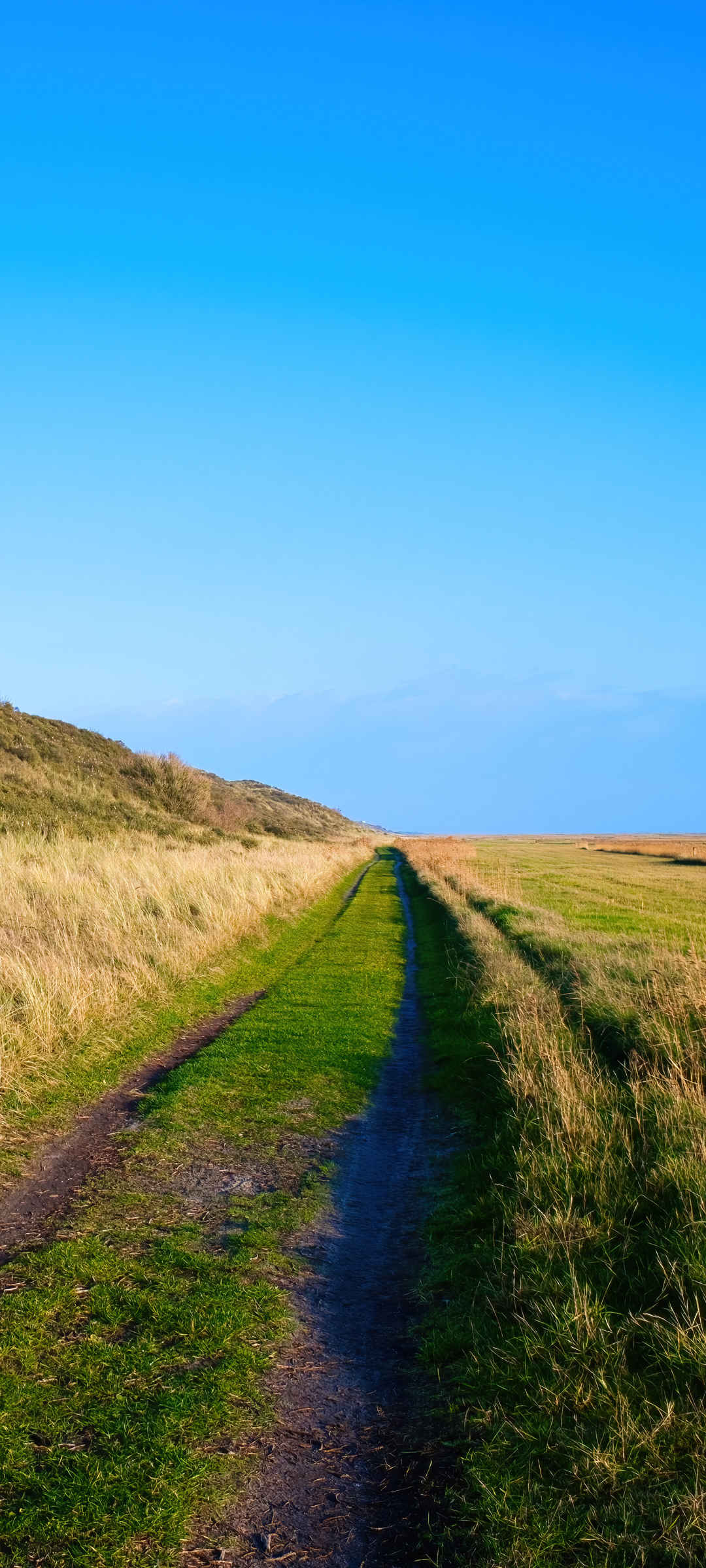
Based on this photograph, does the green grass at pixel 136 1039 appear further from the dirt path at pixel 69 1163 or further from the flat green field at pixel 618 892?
the flat green field at pixel 618 892

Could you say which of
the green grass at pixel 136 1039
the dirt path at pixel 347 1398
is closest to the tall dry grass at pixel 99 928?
the green grass at pixel 136 1039

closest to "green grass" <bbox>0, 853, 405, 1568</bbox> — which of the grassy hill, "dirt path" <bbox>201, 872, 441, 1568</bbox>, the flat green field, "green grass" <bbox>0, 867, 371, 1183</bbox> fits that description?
"dirt path" <bbox>201, 872, 441, 1568</bbox>

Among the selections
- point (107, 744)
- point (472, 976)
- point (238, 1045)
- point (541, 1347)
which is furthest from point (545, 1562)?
point (107, 744)

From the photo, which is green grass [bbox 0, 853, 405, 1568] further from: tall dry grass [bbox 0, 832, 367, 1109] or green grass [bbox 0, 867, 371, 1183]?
tall dry grass [bbox 0, 832, 367, 1109]

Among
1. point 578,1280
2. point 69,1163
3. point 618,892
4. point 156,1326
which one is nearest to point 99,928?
point 69,1163

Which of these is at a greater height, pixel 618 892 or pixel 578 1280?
pixel 618 892

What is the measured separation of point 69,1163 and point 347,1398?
3.56 metres

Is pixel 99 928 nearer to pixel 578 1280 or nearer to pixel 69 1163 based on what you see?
pixel 69 1163

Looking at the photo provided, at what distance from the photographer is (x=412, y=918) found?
25.7m

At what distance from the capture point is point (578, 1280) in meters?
5.05

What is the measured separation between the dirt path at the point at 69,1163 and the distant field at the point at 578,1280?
102 inches

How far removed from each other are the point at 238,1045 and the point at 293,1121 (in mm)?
2501

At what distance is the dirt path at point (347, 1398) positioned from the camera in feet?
11.7

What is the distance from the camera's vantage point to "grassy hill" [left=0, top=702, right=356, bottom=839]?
32000 mm
